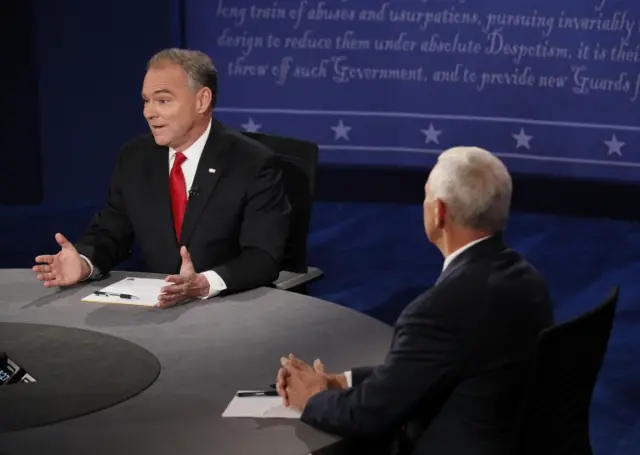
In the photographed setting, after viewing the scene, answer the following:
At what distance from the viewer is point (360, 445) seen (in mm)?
2234

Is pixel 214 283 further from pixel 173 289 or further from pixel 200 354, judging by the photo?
pixel 200 354

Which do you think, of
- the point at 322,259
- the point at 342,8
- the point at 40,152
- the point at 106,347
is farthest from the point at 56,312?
the point at 40,152

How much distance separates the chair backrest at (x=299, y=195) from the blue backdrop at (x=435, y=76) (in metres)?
2.93

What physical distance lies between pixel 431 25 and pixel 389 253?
4.52 feet

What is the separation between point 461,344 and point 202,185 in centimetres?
161

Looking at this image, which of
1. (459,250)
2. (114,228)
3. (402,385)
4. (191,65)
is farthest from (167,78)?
(402,385)

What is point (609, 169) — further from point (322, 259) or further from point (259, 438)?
point (259, 438)

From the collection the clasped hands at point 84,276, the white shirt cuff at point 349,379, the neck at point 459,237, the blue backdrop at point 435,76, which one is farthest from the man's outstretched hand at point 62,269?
the blue backdrop at point 435,76

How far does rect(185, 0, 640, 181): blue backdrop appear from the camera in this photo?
649 cm

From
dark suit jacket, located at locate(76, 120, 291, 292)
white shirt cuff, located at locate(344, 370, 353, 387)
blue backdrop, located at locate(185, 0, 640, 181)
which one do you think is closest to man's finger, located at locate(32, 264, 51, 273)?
dark suit jacket, located at locate(76, 120, 291, 292)

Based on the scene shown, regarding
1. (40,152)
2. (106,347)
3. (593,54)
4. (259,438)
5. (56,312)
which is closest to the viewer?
(259,438)

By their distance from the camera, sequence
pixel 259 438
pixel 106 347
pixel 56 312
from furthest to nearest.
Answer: pixel 56 312
pixel 106 347
pixel 259 438

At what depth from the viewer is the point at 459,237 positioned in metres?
2.24

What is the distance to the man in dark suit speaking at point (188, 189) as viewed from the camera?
11.5 ft
